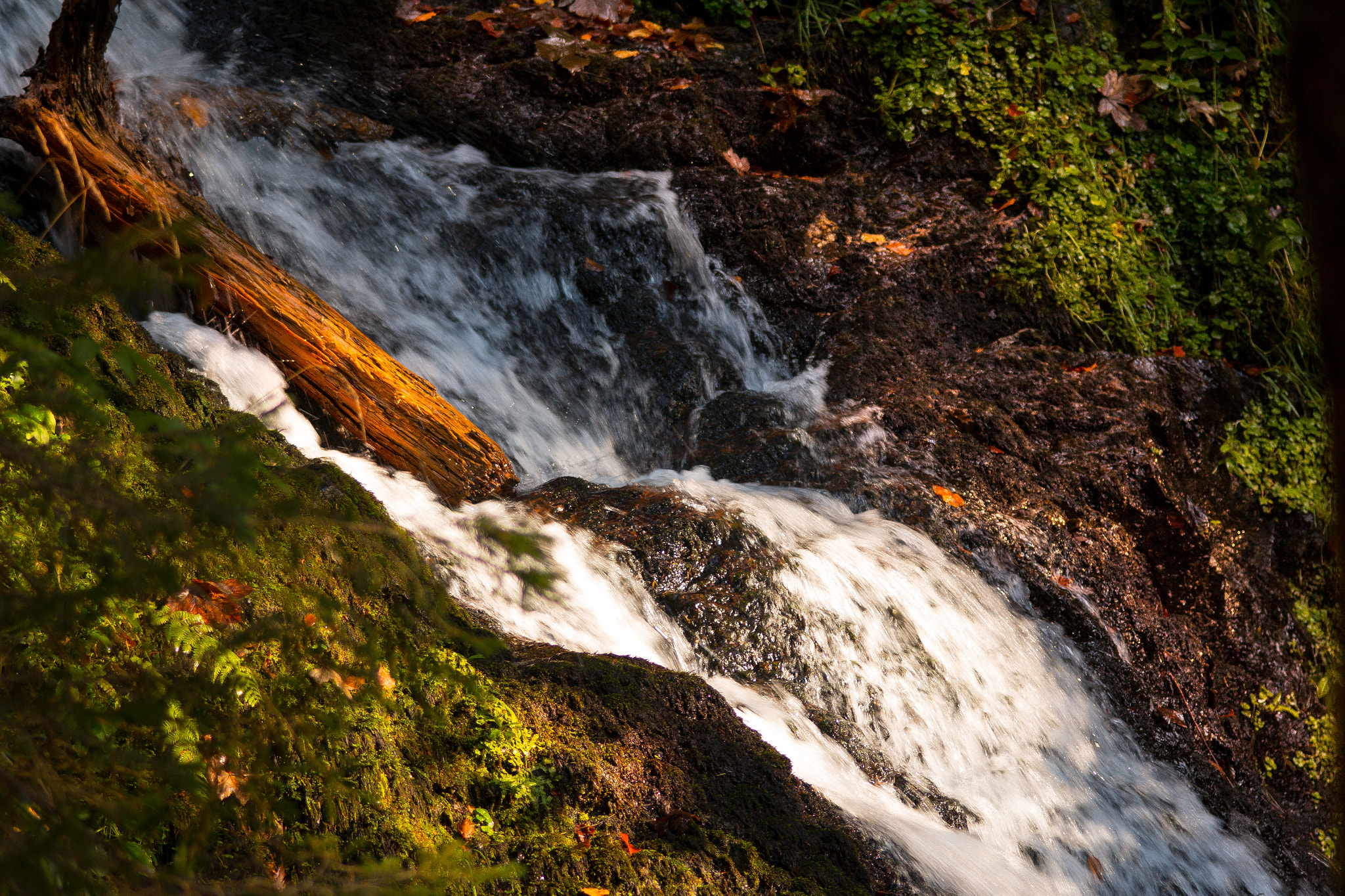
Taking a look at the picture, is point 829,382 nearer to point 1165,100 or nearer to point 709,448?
point 709,448

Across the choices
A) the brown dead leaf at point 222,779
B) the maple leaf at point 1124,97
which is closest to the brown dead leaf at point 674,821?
the brown dead leaf at point 222,779

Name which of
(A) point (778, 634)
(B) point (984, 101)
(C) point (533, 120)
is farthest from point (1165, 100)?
(A) point (778, 634)

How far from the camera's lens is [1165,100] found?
750cm

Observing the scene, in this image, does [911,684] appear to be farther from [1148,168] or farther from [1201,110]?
[1201,110]

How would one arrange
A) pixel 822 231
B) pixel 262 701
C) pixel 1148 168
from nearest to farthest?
pixel 262 701
pixel 822 231
pixel 1148 168

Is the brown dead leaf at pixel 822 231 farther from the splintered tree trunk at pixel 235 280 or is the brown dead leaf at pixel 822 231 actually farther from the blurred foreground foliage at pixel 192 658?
the blurred foreground foliage at pixel 192 658

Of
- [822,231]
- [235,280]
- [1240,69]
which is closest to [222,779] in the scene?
[235,280]

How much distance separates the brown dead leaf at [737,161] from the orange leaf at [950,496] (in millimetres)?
3135

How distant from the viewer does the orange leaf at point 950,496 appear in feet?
16.1

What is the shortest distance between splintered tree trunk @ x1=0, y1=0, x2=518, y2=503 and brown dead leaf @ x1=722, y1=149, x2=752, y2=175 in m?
3.76

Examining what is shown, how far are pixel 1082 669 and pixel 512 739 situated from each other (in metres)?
3.18

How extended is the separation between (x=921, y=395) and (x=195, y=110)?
4.59 m

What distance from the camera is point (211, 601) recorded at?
2.14 m

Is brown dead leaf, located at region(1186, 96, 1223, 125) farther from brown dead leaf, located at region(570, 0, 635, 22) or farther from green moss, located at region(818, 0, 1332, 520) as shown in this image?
brown dead leaf, located at region(570, 0, 635, 22)
